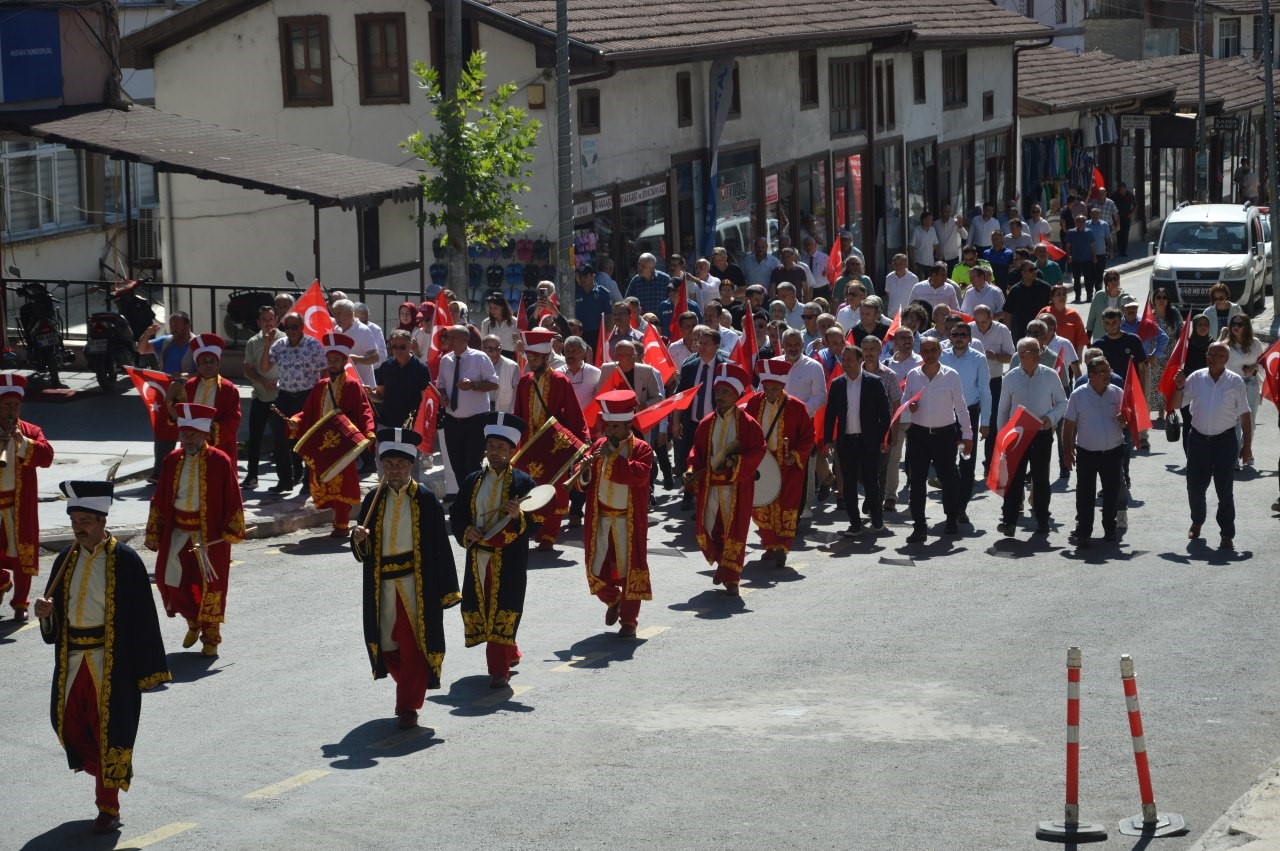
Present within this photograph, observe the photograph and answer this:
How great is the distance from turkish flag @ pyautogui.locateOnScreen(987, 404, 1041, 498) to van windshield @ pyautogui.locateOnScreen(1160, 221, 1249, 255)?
1791cm

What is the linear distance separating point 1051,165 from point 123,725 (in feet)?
135

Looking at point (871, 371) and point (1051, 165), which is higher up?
point (1051, 165)

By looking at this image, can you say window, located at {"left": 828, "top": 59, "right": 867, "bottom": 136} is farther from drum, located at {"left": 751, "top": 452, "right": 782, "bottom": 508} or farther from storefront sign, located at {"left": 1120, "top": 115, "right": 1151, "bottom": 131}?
drum, located at {"left": 751, "top": 452, "right": 782, "bottom": 508}

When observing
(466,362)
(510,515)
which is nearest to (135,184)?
Result: (466,362)

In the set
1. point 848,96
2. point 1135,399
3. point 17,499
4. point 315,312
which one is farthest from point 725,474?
point 848,96

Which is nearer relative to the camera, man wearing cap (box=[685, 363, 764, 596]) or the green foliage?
man wearing cap (box=[685, 363, 764, 596])

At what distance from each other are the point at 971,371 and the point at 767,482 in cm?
327

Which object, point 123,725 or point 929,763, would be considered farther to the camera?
point 929,763

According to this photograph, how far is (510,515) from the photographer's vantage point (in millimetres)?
11508

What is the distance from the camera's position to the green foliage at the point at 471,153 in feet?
75.5

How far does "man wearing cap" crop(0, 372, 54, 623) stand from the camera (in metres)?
13.4

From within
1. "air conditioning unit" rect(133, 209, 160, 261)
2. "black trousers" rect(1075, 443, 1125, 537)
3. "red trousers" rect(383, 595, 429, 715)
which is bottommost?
"red trousers" rect(383, 595, 429, 715)

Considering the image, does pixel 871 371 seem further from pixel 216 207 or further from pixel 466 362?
pixel 216 207

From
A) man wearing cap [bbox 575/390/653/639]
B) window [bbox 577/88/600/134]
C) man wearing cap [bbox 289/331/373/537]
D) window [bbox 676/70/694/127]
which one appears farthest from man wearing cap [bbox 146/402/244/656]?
window [bbox 676/70/694/127]
